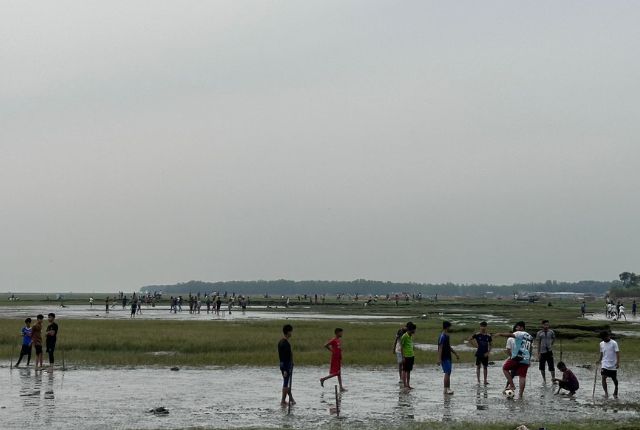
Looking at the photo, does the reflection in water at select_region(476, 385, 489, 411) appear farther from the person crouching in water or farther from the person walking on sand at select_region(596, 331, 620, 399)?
the person walking on sand at select_region(596, 331, 620, 399)

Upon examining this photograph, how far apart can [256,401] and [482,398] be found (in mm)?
6428

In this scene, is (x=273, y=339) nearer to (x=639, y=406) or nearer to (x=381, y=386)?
(x=381, y=386)

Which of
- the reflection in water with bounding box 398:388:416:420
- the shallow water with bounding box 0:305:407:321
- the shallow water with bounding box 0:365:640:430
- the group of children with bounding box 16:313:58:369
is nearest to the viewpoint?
the shallow water with bounding box 0:365:640:430

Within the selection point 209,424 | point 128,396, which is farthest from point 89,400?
point 209,424

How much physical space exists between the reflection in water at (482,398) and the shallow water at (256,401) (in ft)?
0.09

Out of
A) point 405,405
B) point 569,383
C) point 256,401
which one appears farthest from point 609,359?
point 256,401

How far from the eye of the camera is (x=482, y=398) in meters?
22.9

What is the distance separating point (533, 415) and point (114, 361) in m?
19.2

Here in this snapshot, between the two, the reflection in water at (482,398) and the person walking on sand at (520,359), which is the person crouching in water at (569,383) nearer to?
the person walking on sand at (520,359)

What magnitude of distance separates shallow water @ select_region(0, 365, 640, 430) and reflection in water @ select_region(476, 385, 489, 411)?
0.03 metres

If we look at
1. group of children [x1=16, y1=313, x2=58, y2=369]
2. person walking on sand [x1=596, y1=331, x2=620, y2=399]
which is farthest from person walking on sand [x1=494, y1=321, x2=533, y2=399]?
group of children [x1=16, y1=313, x2=58, y2=369]

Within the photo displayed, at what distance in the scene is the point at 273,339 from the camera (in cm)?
4359

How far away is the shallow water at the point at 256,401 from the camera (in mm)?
19031

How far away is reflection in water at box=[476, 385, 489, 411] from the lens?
69.4ft
